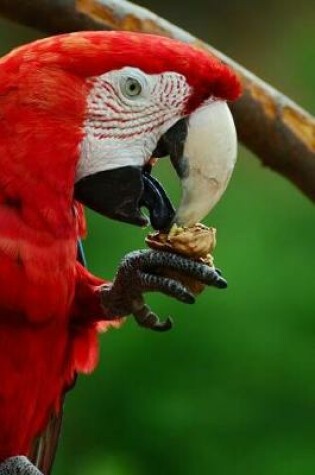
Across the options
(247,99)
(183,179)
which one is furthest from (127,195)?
(247,99)

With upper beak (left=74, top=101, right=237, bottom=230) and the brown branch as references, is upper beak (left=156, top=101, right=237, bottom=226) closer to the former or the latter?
upper beak (left=74, top=101, right=237, bottom=230)

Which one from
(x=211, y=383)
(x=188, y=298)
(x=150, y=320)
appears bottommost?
(x=211, y=383)

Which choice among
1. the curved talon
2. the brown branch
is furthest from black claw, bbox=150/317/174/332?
the brown branch

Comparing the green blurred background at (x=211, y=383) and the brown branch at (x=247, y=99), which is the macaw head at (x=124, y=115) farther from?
the green blurred background at (x=211, y=383)

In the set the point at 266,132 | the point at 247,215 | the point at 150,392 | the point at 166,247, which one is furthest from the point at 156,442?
the point at 166,247

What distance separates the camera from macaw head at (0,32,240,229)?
161cm

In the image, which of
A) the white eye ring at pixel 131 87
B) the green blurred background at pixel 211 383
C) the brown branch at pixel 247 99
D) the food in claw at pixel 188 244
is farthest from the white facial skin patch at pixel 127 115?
the green blurred background at pixel 211 383

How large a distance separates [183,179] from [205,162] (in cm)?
4

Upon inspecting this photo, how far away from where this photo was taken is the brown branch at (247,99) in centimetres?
198

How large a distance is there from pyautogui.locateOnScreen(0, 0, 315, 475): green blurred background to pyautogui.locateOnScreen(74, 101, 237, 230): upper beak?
4.65ft

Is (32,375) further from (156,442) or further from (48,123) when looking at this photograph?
(156,442)

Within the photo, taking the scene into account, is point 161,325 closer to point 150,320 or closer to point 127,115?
point 150,320

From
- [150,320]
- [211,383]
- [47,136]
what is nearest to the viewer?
[47,136]

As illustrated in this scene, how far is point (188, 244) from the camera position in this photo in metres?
1.62
